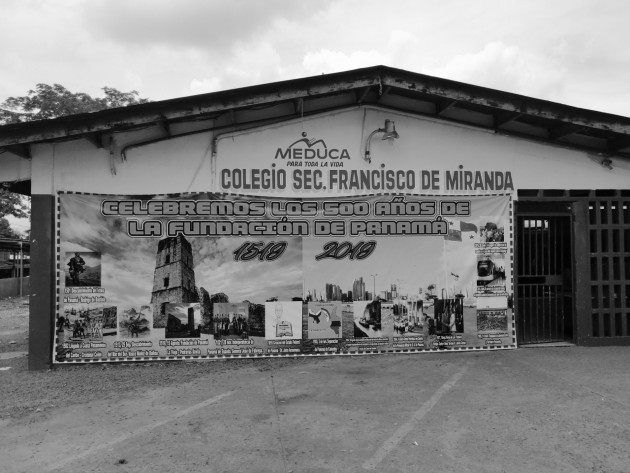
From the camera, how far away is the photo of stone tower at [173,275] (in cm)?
754

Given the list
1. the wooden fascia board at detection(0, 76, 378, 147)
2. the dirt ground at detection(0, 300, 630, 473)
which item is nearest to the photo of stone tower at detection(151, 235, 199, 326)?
the dirt ground at detection(0, 300, 630, 473)

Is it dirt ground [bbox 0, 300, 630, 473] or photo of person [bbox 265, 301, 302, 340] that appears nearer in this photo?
dirt ground [bbox 0, 300, 630, 473]

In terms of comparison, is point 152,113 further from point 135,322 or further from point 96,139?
point 135,322

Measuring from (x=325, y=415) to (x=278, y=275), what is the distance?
9.97 ft

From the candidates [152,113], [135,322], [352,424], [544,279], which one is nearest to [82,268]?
[135,322]

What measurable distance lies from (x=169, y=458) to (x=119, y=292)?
3.97m

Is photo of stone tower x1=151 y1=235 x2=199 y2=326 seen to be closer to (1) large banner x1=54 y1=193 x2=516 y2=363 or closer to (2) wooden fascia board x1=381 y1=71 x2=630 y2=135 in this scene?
(1) large banner x1=54 y1=193 x2=516 y2=363

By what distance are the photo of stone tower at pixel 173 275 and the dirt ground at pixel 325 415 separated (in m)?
1.06

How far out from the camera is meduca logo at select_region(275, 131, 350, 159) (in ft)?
26.0

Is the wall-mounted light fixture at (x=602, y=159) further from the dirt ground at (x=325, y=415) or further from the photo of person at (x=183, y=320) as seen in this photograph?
the photo of person at (x=183, y=320)

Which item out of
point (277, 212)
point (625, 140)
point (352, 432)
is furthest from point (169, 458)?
point (625, 140)

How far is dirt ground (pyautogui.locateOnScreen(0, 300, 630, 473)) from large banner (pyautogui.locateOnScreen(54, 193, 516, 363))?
16.8 inches

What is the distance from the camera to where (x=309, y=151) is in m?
7.95

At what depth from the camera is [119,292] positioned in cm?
745
